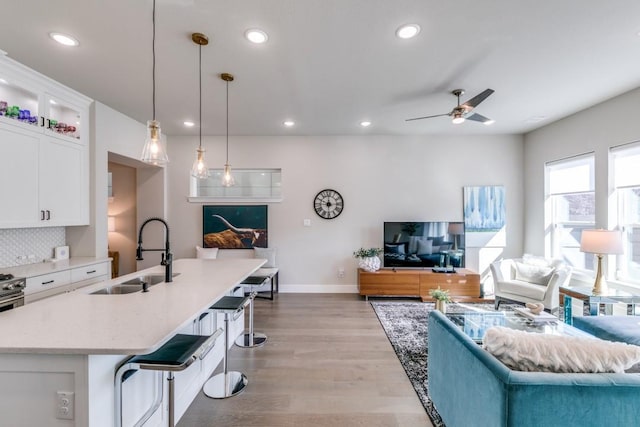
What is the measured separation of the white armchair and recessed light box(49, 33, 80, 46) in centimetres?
534

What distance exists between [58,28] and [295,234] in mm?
3771

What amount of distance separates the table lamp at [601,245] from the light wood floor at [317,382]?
2.42m

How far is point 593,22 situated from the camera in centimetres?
208

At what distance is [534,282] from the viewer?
12.7 ft

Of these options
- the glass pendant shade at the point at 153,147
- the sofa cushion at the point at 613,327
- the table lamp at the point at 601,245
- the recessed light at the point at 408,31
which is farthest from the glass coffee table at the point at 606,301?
the glass pendant shade at the point at 153,147

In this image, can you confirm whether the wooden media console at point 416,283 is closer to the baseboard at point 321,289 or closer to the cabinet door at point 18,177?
the baseboard at point 321,289

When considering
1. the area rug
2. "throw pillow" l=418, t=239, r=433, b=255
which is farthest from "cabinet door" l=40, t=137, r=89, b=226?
"throw pillow" l=418, t=239, r=433, b=255

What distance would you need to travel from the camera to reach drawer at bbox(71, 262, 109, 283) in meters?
3.04

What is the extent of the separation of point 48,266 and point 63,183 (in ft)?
3.06

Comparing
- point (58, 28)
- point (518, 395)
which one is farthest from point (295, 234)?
point (518, 395)

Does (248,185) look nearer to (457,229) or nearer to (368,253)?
(368,253)

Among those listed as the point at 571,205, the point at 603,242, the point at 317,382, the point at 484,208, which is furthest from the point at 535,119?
the point at 317,382

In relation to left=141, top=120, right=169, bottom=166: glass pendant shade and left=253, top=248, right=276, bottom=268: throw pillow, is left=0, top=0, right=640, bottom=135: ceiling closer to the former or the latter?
left=141, top=120, right=169, bottom=166: glass pendant shade

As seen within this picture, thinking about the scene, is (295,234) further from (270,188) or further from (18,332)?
(18,332)
